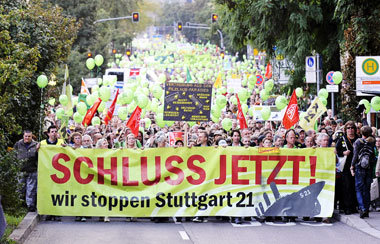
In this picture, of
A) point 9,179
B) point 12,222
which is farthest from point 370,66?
point 9,179

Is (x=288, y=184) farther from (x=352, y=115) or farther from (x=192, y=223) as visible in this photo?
(x=352, y=115)

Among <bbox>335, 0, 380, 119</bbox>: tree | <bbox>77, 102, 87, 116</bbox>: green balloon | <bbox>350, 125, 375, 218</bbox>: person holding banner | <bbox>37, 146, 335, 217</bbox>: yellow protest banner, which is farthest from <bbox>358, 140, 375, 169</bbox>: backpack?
<bbox>77, 102, 87, 116</bbox>: green balloon

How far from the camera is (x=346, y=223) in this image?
1349 cm

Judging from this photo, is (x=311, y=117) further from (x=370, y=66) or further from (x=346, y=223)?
(x=346, y=223)

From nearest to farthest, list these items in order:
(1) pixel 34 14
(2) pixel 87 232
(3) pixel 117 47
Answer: (2) pixel 87 232
(1) pixel 34 14
(3) pixel 117 47

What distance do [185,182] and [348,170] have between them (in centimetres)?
303

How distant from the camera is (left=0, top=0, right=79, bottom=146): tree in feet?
35.8

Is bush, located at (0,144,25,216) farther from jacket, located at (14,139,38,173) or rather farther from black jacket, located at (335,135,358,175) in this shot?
black jacket, located at (335,135,358,175)

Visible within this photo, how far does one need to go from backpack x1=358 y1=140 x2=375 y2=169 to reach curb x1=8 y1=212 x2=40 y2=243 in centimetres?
571

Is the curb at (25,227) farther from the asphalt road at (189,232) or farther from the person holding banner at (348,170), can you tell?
the person holding banner at (348,170)

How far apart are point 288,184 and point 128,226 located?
2.92 m

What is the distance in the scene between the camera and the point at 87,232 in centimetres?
1227

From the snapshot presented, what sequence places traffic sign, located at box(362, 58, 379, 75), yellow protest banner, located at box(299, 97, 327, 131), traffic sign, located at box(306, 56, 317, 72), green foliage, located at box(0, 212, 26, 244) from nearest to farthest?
green foliage, located at box(0, 212, 26, 244)
traffic sign, located at box(362, 58, 379, 75)
yellow protest banner, located at box(299, 97, 327, 131)
traffic sign, located at box(306, 56, 317, 72)

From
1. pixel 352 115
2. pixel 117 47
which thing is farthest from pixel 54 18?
pixel 117 47
